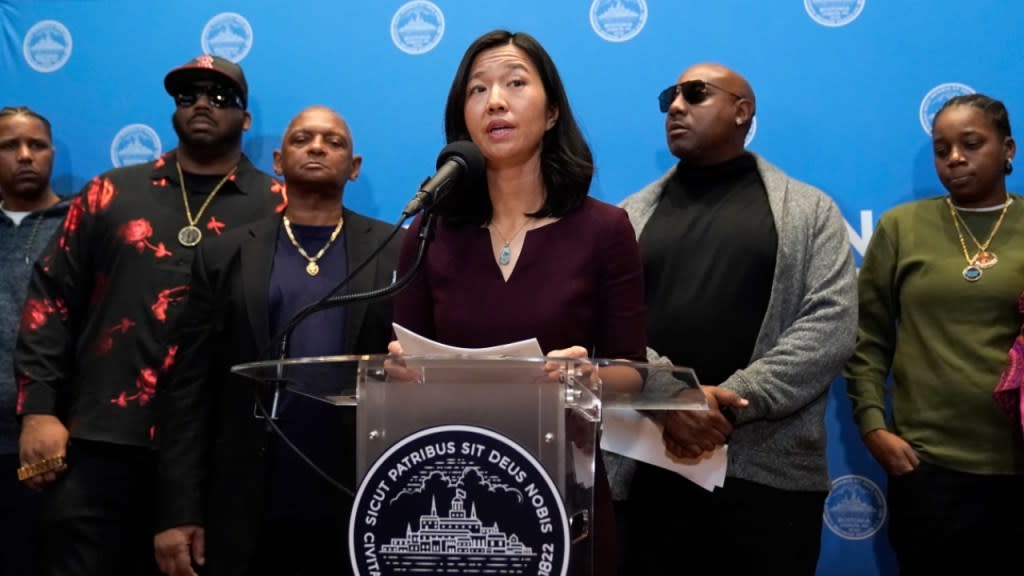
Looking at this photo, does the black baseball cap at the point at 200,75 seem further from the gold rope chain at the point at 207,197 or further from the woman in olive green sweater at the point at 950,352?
the woman in olive green sweater at the point at 950,352

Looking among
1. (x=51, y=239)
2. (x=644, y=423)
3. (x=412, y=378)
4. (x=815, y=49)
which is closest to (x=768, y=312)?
(x=644, y=423)

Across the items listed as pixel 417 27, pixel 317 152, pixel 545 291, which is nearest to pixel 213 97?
pixel 317 152

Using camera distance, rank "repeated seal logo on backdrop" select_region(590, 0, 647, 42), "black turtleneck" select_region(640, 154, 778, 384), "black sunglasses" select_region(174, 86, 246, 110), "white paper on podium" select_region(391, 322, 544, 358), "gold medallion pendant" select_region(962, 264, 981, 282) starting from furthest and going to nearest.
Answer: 1. "repeated seal logo on backdrop" select_region(590, 0, 647, 42)
2. "black sunglasses" select_region(174, 86, 246, 110)
3. "gold medallion pendant" select_region(962, 264, 981, 282)
4. "black turtleneck" select_region(640, 154, 778, 384)
5. "white paper on podium" select_region(391, 322, 544, 358)

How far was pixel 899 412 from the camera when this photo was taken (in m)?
3.43

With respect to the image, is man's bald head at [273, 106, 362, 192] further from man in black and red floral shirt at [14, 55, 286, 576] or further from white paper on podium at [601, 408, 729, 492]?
white paper on podium at [601, 408, 729, 492]

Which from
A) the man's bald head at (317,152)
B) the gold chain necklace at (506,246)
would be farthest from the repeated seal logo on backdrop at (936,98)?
the gold chain necklace at (506,246)

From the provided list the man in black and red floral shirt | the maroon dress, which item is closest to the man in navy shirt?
the man in black and red floral shirt

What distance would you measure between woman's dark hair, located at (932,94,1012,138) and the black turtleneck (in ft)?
2.35

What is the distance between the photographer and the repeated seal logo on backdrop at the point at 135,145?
Answer: 446cm

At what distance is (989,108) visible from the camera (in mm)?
3527

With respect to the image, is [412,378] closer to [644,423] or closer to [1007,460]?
[644,423]

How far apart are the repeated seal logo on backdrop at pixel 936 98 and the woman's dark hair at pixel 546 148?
75.3 inches

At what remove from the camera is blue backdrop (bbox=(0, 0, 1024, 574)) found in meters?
3.80

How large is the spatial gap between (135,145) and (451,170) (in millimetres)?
2976
